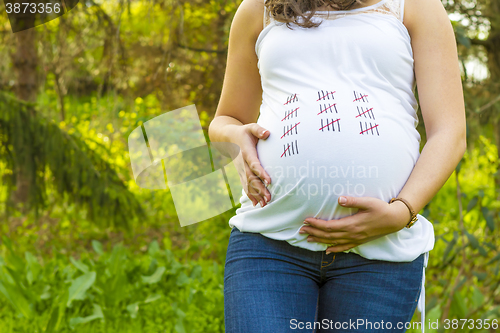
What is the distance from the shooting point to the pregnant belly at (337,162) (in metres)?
1.06

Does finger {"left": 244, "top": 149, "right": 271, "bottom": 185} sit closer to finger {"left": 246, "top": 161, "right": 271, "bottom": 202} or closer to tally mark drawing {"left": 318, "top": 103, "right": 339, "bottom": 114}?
finger {"left": 246, "top": 161, "right": 271, "bottom": 202}

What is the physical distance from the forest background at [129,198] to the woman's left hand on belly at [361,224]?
1.51 m

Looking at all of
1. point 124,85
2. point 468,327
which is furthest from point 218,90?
point 468,327

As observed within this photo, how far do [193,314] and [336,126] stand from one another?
1.86 metres

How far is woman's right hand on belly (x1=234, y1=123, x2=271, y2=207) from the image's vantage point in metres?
1.10

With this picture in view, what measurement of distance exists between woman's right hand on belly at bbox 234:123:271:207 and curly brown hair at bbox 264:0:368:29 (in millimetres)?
304

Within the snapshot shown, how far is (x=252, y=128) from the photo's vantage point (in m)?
1.15

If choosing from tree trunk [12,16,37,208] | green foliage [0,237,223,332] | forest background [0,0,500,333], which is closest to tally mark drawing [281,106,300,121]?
forest background [0,0,500,333]

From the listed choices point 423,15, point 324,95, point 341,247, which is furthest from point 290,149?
point 423,15

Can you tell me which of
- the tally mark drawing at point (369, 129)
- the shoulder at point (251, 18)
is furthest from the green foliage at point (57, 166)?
the tally mark drawing at point (369, 129)

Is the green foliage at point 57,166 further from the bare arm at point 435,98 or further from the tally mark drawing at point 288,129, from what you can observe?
the bare arm at point 435,98

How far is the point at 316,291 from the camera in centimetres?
110

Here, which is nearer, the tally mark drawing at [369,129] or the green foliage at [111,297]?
the tally mark drawing at [369,129]

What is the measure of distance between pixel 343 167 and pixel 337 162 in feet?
0.06
